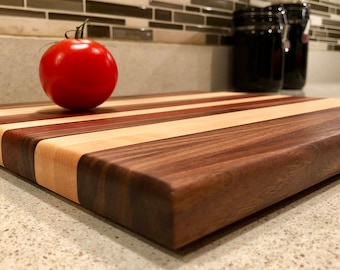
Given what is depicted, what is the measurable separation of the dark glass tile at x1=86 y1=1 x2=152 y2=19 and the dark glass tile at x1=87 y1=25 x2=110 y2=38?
33mm

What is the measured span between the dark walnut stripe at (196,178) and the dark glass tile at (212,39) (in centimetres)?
80

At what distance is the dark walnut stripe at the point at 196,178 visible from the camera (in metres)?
0.27

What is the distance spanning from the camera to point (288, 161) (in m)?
0.35

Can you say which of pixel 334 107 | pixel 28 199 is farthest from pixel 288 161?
pixel 334 107

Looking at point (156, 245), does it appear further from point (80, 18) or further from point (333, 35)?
point (333, 35)

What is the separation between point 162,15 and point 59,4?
0.30 metres

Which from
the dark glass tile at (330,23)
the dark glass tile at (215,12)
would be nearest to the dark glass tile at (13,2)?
the dark glass tile at (215,12)

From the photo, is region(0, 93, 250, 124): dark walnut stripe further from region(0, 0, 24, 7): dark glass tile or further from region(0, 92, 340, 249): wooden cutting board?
region(0, 0, 24, 7): dark glass tile

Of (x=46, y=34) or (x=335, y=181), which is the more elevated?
(x=46, y=34)

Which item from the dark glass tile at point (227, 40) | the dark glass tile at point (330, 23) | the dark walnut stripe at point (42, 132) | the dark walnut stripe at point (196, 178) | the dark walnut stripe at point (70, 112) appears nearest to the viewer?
the dark walnut stripe at point (196, 178)

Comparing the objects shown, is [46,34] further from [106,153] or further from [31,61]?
[106,153]

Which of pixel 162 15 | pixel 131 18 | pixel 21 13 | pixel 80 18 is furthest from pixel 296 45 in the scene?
pixel 21 13

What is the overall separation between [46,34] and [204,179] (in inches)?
25.6

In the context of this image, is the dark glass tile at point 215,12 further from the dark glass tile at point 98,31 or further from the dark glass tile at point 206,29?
the dark glass tile at point 98,31
